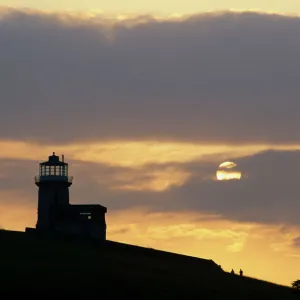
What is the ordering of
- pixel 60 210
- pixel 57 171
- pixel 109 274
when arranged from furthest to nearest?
pixel 57 171
pixel 60 210
pixel 109 274

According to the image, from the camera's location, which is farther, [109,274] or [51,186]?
[51,186]

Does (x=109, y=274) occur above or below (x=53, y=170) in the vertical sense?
below

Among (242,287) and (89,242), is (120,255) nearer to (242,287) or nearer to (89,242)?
(89,242)

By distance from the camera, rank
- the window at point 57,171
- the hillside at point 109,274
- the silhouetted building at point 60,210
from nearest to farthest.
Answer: the hillside at point 109,274 < the silhouetted building at point 60,210 < the window at point 57,171

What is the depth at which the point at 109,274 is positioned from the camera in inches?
3130

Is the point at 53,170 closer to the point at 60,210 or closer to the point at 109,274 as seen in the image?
the point at 60,210

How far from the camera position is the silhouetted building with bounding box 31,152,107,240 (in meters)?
105

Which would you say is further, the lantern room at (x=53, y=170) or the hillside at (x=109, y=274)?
the lantern room at (x=53, y=170)

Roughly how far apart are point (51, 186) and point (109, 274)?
107ft

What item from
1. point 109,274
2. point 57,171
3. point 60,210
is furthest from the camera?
point 57,171

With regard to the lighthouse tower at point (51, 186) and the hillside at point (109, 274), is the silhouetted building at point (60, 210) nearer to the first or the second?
the lighthouse tower at point (51, 186)

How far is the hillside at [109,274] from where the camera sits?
2874 inches

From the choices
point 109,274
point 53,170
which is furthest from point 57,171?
point 109,274

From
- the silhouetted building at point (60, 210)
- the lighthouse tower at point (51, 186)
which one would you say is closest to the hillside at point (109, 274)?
the silhouetted building at point (60, 210)
